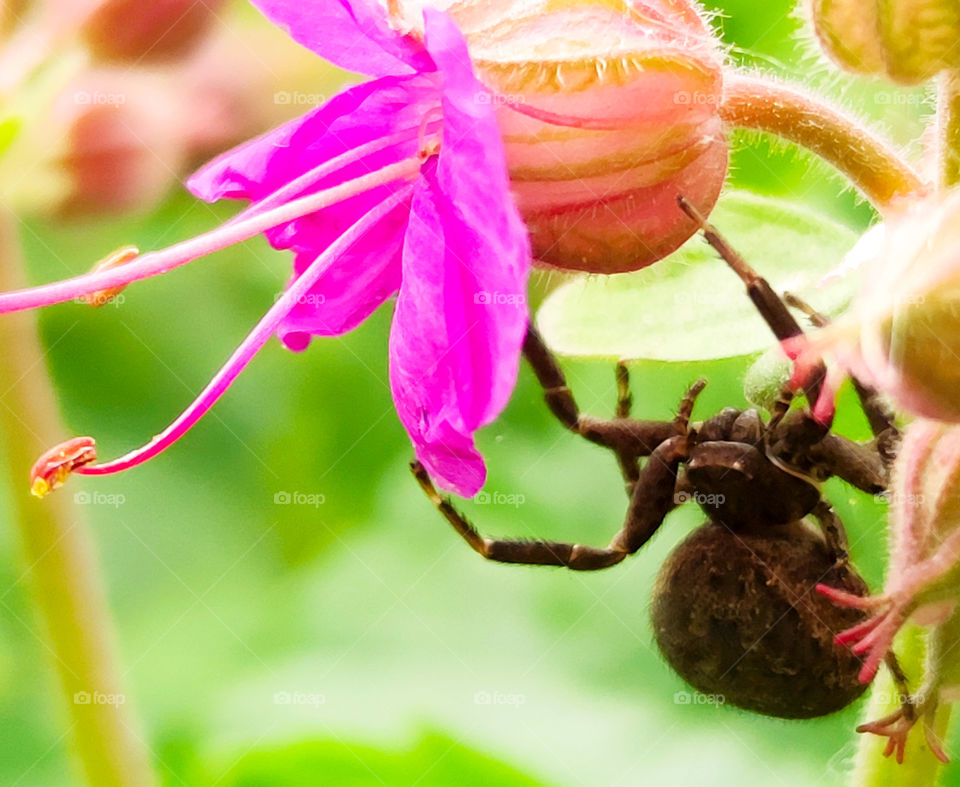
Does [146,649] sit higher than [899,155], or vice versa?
[899,155]

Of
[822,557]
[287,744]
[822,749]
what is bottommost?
[822,749]

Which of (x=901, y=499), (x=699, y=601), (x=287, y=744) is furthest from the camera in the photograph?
(x=287, y=744)

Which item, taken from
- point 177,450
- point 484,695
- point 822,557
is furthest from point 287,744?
point 822,557

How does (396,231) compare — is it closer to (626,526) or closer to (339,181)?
(339,181)

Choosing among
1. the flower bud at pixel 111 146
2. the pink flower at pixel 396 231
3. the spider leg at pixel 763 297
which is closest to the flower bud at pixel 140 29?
the flower bud at pixel 111 146

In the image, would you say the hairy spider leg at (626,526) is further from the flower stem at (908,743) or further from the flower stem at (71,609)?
the flower stem at (71,609)

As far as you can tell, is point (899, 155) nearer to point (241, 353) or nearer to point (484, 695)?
point (241, 353)

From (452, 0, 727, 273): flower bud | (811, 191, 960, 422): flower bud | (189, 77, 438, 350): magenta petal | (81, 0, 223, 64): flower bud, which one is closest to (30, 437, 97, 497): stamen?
(189, 77, 438, 350): magenta petal

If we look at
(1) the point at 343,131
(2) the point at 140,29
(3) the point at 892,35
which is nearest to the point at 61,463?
(1) the point at 343,131
